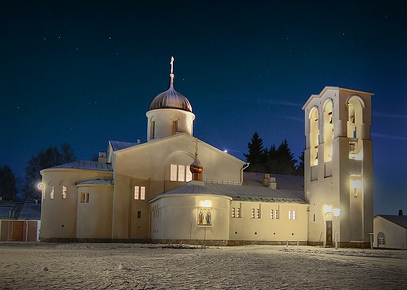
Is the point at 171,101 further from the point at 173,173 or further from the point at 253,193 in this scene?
the point at 253,193

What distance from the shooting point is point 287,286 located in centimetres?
1118

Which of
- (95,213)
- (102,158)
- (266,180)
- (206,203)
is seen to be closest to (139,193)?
(95,213)

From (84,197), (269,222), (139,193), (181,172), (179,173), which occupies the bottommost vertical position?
(269,222)

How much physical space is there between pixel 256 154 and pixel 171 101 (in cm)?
4768

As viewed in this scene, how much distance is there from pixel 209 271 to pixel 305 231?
104ft

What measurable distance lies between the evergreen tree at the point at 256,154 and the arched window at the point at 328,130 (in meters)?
50.3

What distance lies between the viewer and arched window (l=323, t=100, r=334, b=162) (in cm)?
4125

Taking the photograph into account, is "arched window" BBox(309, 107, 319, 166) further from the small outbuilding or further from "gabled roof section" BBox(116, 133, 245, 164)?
the small outbuilding

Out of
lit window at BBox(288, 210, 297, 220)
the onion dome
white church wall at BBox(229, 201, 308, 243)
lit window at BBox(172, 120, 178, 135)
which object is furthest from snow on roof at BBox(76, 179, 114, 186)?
lit window at BBox(288, 210, 297, 220)

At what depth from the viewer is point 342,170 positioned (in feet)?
126

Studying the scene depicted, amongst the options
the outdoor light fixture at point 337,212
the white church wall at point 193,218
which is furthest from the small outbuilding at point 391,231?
the white church wall at point 193,218

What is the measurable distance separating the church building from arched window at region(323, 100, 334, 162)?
88 millimetres

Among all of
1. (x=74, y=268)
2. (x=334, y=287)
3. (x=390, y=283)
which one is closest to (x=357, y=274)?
(x=390, y=283)

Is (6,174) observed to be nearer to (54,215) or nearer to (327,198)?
(54,215)
